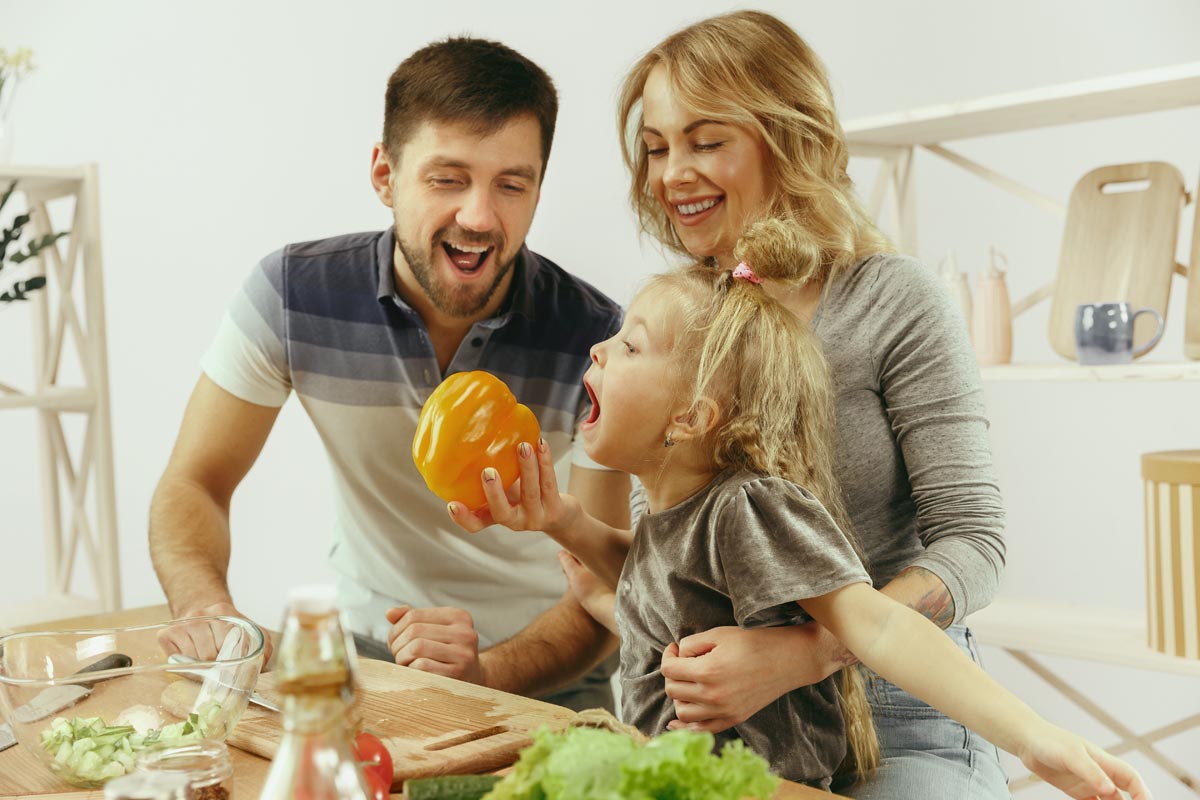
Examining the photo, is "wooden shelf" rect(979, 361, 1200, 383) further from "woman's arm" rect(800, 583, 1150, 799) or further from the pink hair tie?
"woman's arm" rect(800, 583, 1150, 799)

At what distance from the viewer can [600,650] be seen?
6.78ft

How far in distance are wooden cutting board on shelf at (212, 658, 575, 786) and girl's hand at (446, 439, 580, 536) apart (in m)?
0.20

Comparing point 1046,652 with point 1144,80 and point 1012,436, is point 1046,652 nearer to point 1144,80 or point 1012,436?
point 1012,436

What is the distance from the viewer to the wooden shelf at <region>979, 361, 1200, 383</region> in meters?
1.97

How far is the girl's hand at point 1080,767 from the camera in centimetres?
99

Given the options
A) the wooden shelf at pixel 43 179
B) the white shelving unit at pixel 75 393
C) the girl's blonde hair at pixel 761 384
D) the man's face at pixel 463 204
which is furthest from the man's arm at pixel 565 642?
the wooden shelf at pixel 43 179

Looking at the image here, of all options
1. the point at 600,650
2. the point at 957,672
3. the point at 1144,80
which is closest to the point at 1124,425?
the point at 1144,80

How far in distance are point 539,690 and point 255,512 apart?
196cm

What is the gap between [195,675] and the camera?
104 centimetres

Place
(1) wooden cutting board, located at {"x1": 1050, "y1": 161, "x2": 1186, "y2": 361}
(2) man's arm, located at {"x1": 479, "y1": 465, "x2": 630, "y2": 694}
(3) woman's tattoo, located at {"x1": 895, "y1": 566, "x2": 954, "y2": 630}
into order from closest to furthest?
(3) woman's tattoo, located at {"x1": 895, "y1": 566, "x2": 954, "y2": 630} < (2) man's arm, located at {"x1": 479, "y1": 465, "x2": 630, "y2": 694} < (1) wooden cutting board, located at {"x1": 1050, "y1": 161, "x2": 1186, "y2": 361}

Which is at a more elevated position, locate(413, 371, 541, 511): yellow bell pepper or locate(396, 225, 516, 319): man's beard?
locate(396, 225, 516, 319): man's beard

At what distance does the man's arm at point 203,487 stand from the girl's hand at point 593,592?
762mm

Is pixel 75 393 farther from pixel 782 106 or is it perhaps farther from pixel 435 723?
pixel 435 723

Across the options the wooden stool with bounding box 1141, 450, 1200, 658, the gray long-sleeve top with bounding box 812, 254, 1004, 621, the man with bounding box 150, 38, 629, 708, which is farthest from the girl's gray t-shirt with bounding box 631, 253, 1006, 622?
the wooden stool with bounding box 1141, 450, 1200, 658
